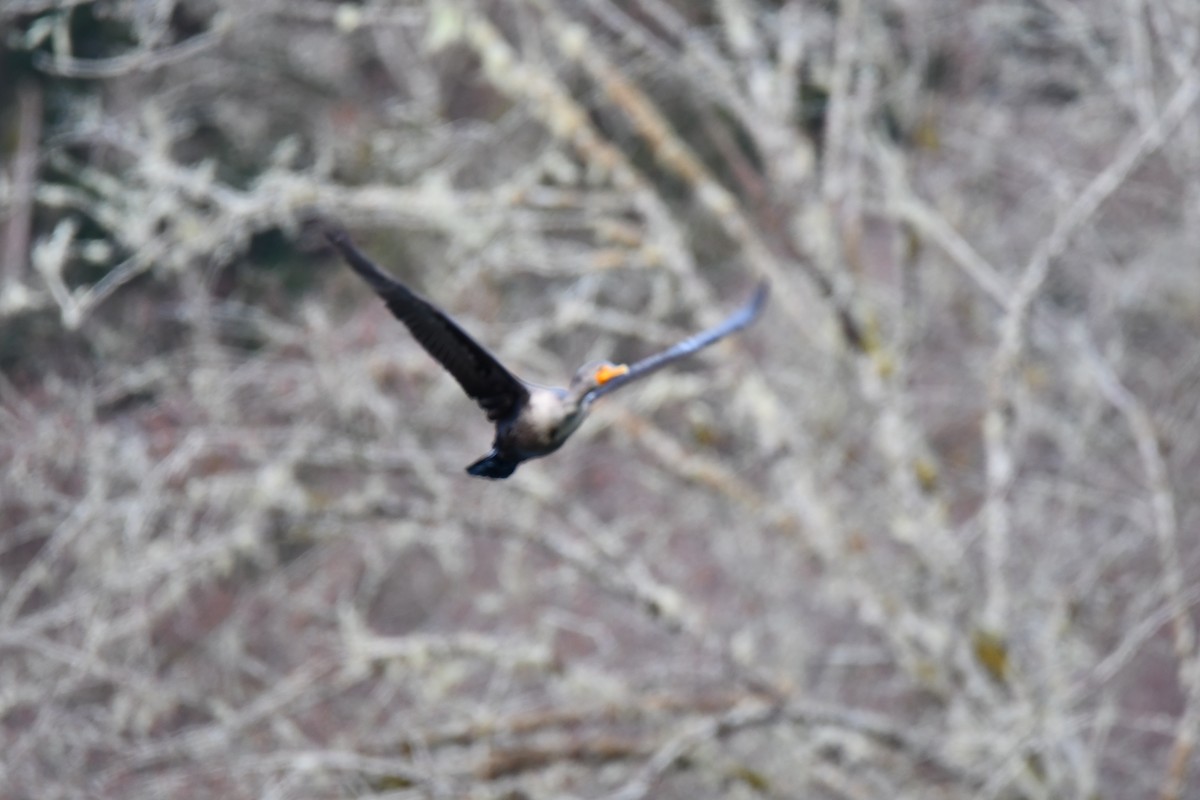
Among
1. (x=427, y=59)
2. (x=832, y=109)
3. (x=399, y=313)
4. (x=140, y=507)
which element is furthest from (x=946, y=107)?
(x=399, y=313)

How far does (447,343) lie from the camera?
321 cm

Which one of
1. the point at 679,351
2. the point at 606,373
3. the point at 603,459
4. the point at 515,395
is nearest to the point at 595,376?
the point at 606,373

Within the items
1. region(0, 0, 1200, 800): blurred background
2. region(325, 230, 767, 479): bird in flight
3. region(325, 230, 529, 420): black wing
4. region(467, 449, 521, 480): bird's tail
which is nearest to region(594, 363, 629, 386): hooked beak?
region(325, 230, 767, 479): bird in flight

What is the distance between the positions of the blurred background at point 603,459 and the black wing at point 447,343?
204cm

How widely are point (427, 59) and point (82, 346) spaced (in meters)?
5.00

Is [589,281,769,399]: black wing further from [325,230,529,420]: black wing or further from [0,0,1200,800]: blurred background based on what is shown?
[0,0,1200,800]: blurred background

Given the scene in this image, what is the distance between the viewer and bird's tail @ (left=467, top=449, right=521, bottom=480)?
11.2 feet

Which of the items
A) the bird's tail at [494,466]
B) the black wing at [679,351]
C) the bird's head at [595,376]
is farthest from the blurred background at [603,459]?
the bird's head at [595,376]

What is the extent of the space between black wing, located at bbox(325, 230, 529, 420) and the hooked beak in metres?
0.15

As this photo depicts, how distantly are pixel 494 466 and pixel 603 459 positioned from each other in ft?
19.3

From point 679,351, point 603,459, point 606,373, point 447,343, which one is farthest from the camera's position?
point 603,459

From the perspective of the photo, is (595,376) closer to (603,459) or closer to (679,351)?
(679,351)

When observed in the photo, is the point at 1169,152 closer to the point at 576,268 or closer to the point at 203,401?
the point at 576,268

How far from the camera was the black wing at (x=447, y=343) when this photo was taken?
9.53 feet
